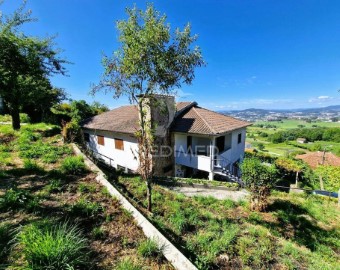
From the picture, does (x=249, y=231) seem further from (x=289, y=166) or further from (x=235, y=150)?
(x=289, y=166)

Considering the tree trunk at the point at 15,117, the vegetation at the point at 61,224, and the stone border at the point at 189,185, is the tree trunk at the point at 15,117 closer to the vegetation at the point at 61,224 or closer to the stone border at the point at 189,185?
the vegetation at the point at 61,224

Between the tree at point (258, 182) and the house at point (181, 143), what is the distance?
4245 millimetres

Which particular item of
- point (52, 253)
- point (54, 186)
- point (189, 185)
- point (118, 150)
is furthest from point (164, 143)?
point (52, 253)

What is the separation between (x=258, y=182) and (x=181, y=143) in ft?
24.7

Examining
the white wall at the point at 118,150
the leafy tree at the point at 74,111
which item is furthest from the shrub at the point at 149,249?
the leafy tree at the point at 74,111

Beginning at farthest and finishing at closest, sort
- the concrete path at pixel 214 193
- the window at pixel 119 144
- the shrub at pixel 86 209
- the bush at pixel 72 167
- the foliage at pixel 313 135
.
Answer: the foliage at pixel 313 135 → the window at pixel 119 144 → the concrete path at pixel 214 193 → the bush at pixel 72 167 → the shrub at pixel 86 209

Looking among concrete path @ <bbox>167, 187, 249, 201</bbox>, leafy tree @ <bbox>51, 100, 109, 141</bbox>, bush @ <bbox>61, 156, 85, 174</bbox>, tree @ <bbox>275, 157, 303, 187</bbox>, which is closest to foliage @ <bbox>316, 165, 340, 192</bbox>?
tree @ <bbox>275, 157, 303, 187</bbox>

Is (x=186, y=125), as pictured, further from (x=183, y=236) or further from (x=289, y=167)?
(x=289, y=167)

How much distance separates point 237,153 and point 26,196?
17.1m

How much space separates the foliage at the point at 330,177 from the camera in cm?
1944

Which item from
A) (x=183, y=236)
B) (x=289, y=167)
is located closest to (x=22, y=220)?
(x=183, y=236)

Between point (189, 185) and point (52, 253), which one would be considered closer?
point (52, 253)

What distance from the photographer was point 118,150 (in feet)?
57.6

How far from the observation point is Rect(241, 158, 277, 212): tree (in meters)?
9.40
